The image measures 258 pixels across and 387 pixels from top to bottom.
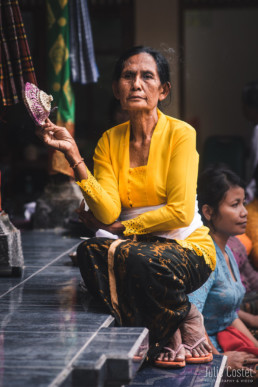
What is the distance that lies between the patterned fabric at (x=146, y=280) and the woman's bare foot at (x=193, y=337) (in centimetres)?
10

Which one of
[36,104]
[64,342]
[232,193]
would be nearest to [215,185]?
[232,193]

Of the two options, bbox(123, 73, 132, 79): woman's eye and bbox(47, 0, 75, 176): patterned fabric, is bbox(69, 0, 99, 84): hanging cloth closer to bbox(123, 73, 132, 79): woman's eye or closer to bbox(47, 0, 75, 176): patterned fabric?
bbox(47, 0, 75, 176): patterned fabric

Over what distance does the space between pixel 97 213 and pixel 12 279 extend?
1162 mm

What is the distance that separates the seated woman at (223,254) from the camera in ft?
13.2

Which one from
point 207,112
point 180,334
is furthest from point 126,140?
point 207,112

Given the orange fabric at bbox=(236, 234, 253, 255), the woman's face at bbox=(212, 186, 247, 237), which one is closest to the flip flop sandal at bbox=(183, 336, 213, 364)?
the woman's face at bbox=(212, 186, 247, 237)

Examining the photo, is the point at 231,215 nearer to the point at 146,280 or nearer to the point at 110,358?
the point at 146,280

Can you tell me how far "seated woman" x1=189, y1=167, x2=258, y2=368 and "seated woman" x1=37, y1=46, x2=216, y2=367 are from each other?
1.32ft

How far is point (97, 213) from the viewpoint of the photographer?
11.8 ft

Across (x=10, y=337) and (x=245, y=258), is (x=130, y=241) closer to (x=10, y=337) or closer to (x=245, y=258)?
(x=10, y=337)

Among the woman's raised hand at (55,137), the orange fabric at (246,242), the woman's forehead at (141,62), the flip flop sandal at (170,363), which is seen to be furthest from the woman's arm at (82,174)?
the orange fabric at (246,242)

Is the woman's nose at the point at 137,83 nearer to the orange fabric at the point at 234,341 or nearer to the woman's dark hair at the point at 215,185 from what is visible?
the woman's dark hair at the point at 215,185

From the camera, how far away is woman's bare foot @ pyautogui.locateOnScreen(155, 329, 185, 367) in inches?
136

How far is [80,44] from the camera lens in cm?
709
